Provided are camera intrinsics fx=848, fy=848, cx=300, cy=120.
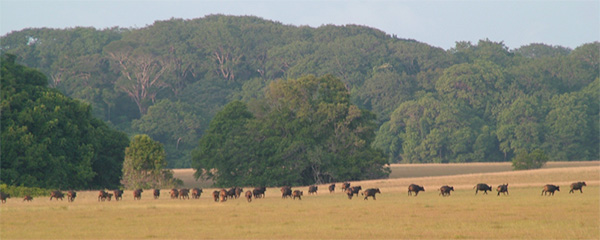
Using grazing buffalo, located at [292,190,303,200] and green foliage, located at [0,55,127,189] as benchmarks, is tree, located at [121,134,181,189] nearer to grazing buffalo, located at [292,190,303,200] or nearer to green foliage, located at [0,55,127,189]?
green foliage, located at [0,55,127,189]

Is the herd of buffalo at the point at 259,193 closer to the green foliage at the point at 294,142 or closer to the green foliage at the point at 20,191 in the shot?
the green foliage at the point at 20,191

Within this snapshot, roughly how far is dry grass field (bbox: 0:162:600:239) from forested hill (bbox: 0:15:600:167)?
255 feet

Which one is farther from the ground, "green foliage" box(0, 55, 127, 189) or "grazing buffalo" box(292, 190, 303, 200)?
"green foliage" box(0, 55, 127, 189)

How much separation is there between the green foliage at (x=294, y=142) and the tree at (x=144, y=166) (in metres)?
12.3

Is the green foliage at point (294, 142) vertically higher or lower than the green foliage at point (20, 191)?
higher

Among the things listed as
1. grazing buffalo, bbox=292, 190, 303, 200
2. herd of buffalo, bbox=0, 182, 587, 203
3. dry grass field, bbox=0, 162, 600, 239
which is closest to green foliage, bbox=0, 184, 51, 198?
herd of buffalo, bbox=0, 182, 587, 203

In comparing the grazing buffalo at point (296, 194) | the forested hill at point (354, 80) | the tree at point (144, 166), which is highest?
the forested hill at point (354, 80)

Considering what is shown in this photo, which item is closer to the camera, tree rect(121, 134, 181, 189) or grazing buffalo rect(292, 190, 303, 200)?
grazing buffalo rect(292, 190, 303, 200)

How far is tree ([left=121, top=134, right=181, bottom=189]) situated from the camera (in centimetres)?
6756

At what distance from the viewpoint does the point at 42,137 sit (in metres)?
65.7

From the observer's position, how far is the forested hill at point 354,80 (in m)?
127

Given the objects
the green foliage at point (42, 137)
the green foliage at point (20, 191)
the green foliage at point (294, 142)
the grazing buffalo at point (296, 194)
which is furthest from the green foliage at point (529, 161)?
the green foliage at point (20, 191)

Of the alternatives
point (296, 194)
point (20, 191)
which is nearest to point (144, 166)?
point (20, 191)

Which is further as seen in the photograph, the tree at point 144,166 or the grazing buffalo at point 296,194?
the tree at point 144,166
